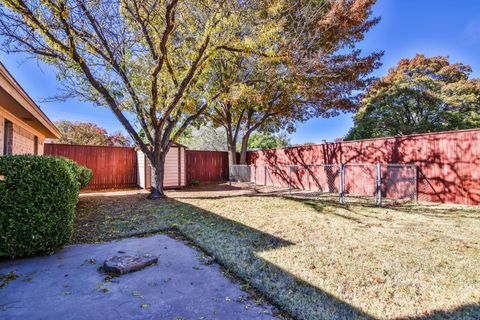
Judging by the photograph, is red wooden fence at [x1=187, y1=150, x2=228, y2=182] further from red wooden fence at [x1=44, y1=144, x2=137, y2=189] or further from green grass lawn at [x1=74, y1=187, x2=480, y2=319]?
green grass lawn at [x1=74, y1=187, x2=480, y2=319]

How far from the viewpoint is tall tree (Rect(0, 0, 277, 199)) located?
524 cm

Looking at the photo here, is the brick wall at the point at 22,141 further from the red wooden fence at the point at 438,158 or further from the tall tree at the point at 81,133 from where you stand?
the red wooden fence at the point at 438,158

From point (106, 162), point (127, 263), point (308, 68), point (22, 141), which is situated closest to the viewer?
point (127, 263)

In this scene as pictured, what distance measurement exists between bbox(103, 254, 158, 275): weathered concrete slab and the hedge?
952 millimetres

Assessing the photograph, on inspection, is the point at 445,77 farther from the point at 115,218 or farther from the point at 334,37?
the point at 115,218

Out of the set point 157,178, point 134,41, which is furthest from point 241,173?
point 134,41

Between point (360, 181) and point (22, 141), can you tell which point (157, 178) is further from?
point (360, 181)

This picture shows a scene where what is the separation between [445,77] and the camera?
526 inches

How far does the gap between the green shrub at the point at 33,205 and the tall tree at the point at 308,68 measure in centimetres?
574

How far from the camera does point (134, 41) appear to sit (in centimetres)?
693

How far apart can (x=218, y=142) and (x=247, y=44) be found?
58.2ft

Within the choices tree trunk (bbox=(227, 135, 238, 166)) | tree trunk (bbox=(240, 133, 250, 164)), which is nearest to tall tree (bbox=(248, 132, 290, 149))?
tree trunk (bbox=(240, 133, 250, 164))

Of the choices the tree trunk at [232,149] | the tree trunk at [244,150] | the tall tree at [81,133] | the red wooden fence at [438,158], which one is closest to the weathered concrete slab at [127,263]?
the red wooden fence at [438,158]

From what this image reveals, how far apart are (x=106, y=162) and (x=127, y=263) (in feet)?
30.8
